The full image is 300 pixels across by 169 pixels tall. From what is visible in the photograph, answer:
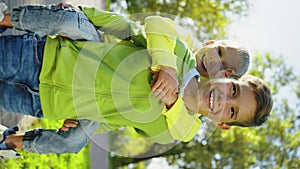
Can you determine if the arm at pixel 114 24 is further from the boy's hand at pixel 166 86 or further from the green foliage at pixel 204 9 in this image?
the green foliage at pixel 204 9

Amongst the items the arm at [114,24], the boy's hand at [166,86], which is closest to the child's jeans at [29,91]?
the arm at [114,24]

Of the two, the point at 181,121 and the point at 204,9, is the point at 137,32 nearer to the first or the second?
the point at 181,121

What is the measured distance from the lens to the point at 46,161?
461cm

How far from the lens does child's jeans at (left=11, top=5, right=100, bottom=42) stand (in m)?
2.39

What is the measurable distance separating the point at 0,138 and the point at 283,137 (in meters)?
5.98

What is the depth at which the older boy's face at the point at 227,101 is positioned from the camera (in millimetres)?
2344

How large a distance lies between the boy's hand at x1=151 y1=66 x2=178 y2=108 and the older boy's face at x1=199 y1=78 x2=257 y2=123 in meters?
0.16

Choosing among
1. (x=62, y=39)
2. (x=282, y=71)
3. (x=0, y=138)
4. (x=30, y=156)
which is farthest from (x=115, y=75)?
(x=282, y=71)

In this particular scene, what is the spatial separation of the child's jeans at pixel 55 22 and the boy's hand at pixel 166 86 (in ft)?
1.45

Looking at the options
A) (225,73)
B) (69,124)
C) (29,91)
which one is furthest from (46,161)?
(225,73)

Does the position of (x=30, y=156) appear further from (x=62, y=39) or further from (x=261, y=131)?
Answer: (x=261, y=131)

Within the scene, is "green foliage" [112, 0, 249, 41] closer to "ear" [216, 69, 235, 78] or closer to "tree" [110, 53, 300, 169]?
"tree" [110, 53, 300, 169]

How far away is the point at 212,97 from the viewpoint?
7.66 ft

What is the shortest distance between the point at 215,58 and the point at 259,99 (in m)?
0.34
